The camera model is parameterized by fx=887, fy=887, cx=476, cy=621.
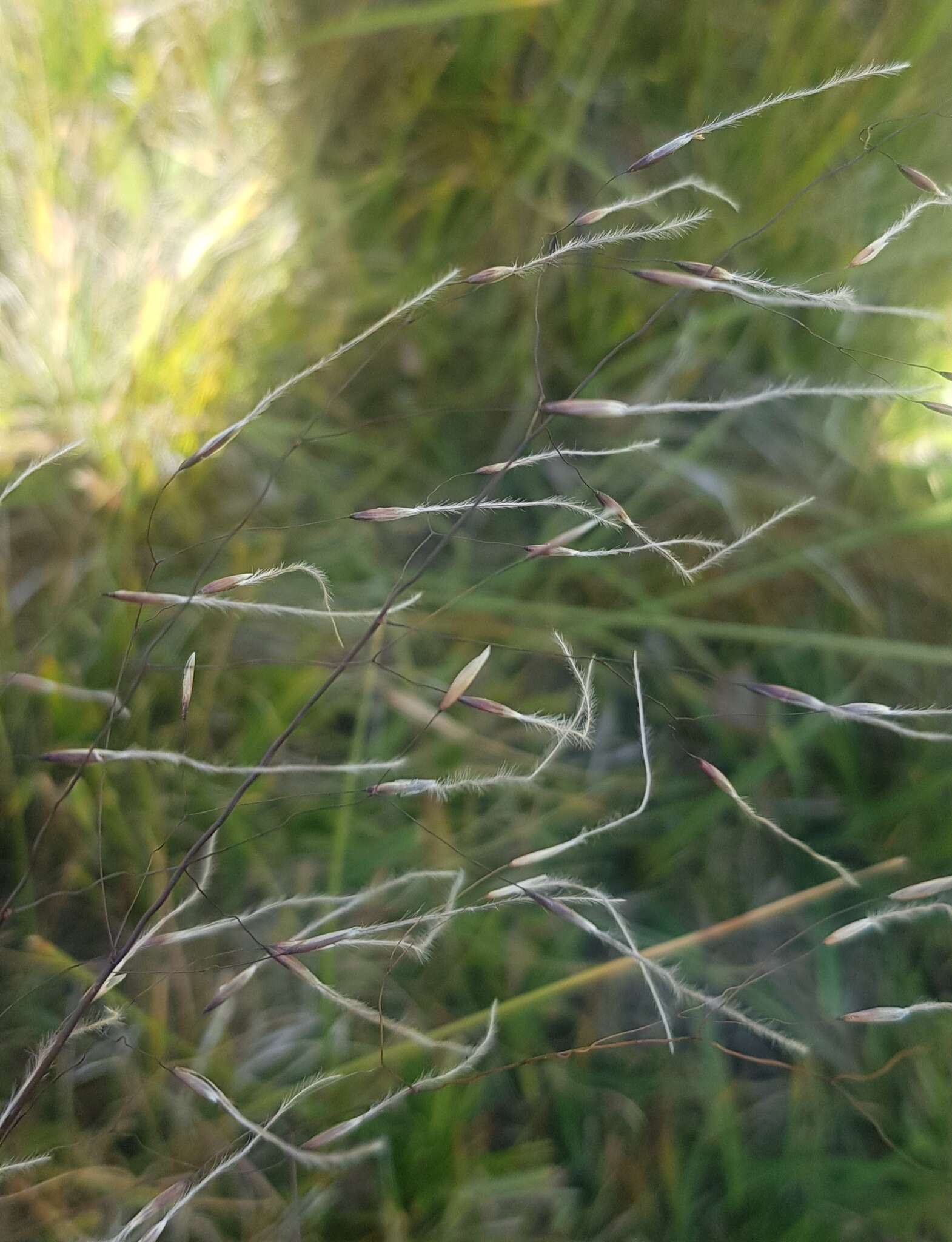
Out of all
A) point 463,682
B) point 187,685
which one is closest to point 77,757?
point 187,685

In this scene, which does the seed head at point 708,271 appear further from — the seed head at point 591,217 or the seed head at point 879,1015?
the seed head at point 879,1015

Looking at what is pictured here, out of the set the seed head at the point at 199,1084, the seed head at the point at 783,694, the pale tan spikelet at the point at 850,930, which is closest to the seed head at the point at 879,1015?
the pale tan spikelet at the point at 850,930

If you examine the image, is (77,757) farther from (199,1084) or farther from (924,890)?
(924,890)

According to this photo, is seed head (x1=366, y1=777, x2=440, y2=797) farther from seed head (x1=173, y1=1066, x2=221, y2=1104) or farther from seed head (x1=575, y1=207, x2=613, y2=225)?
seed head (x1=575, y1=207, x2=613, y2=225)

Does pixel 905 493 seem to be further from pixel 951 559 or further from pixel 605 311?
pixel 605 311

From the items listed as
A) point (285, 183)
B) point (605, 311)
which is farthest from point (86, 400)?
point (605, 311)

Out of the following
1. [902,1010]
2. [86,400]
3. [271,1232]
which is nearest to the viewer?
[902,1010]

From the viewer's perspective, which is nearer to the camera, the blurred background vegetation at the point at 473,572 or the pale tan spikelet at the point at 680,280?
the pale tan spikelet at the point at 680,280

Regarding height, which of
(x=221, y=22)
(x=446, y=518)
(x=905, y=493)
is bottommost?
(x=905, y=493)
